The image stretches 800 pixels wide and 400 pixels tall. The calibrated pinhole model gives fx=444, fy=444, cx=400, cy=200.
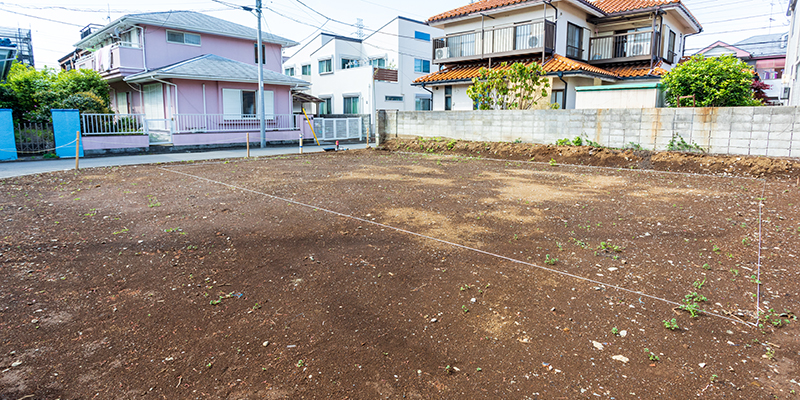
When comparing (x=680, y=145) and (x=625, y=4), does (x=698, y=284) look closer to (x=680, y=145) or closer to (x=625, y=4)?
(x=680, y=145)

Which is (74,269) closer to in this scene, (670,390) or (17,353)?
(17,353)

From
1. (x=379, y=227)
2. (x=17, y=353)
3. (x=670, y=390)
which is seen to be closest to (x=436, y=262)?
(x=379, y=227)

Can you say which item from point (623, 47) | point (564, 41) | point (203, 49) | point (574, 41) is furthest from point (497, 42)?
point (203, 49)

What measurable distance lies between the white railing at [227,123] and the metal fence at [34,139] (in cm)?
438

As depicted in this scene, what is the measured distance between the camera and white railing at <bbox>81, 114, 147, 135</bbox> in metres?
16.4

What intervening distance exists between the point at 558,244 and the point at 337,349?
310cm

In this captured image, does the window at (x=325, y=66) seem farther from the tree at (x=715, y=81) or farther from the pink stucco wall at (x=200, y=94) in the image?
the tree at (x=715, y=81)

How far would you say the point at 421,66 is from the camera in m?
31.1

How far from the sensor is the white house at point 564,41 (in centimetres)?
1780

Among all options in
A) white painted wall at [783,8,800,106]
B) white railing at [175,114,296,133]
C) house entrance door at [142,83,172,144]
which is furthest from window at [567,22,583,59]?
house entrance door at [142,83,172,144]

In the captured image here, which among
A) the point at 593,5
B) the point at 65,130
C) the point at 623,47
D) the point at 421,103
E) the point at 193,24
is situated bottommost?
the point at 65,130

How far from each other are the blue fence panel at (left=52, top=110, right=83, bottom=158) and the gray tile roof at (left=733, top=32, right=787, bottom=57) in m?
46.6

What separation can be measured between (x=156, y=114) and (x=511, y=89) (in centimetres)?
1646

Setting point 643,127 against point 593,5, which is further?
point 593,5
